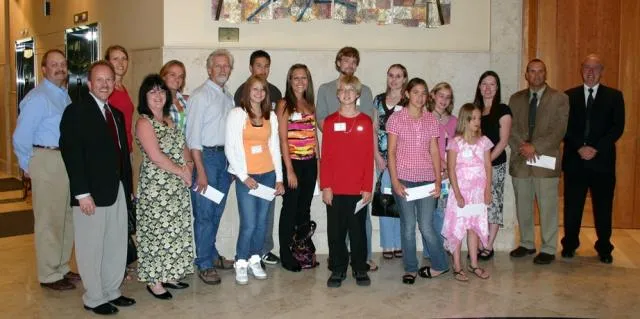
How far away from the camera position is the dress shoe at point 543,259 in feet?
18.9

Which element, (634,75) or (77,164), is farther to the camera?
(634,75)

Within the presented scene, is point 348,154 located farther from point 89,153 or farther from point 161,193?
point 89,153

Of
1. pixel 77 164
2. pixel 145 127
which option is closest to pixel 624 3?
pixel 145 127

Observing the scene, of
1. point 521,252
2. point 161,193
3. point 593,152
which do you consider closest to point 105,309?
point 161,193

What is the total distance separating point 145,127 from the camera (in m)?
4.52

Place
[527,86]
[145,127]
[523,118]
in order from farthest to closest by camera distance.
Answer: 1. [527,86]
2. [523,118]
3. [145,127]

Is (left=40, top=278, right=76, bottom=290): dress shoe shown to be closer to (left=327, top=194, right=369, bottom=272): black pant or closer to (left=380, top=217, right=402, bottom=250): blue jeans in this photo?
(left=327, top=194, right=369, bottom=272): black pant

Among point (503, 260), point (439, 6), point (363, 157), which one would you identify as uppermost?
point (439, 6)

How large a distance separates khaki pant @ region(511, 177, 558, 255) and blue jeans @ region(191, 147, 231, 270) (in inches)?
97.8

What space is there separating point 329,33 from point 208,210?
6.04 ft

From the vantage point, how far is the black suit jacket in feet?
19.1

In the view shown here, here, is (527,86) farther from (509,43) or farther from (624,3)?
(624,3)

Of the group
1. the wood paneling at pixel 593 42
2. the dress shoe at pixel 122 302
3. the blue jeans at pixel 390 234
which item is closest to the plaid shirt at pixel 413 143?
the blue jeans at pixel 390 234

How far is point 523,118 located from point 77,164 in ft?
11.7
